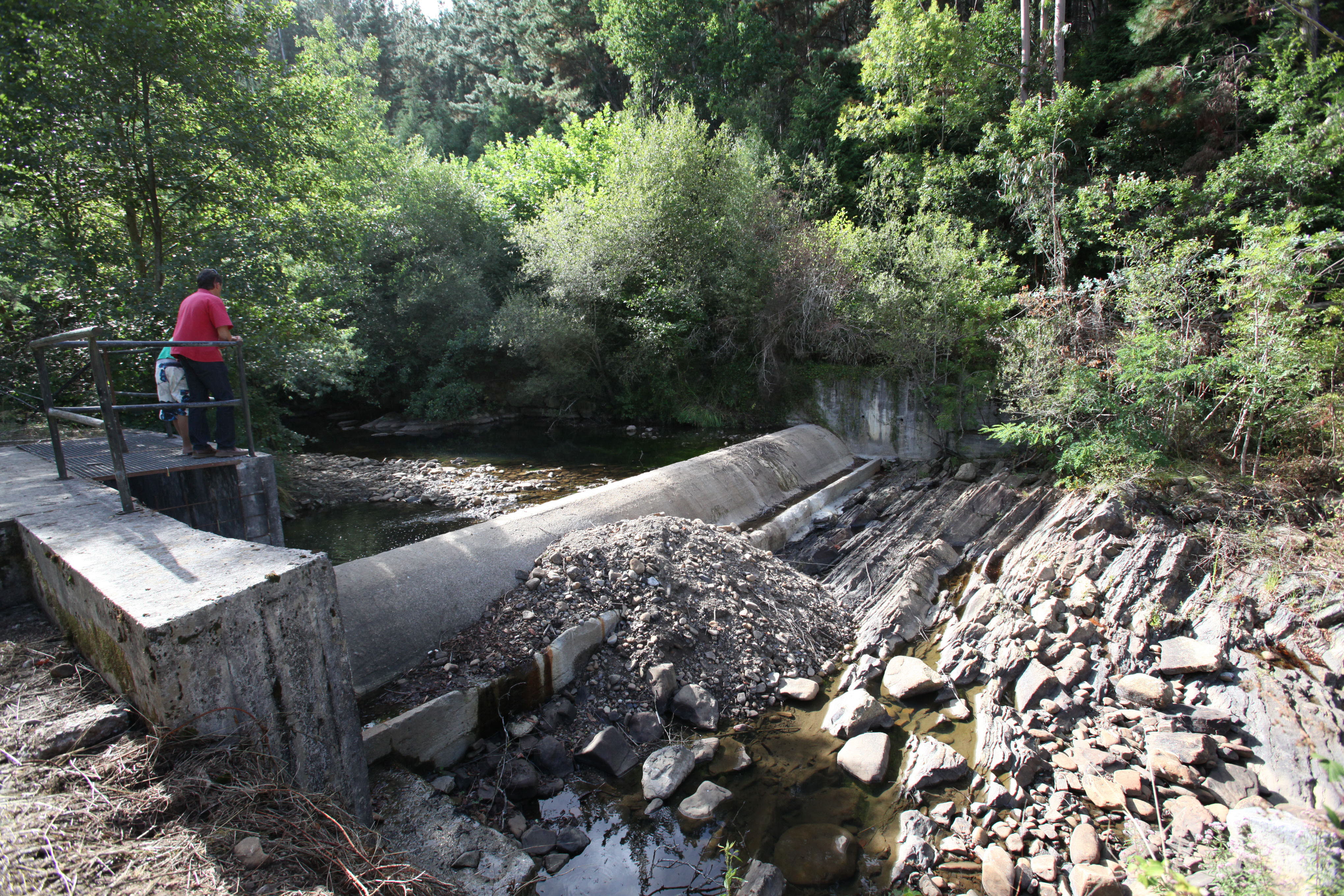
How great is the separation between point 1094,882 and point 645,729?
3005 millimetres

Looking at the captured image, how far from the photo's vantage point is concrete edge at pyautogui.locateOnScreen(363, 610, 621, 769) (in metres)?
4.43

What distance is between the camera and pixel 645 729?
5031 mm

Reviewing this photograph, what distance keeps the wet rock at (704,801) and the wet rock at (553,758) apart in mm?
906

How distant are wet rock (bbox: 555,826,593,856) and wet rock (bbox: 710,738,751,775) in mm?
1065

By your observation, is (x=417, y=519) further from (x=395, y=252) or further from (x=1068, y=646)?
(x=395, y=252)

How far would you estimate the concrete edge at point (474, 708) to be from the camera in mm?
4426

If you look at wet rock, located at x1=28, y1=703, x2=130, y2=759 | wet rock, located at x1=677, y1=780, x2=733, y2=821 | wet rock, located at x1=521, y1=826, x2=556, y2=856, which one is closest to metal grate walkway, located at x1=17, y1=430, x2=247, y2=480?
wet rock, located at x1=28, y1=703, x2=130, y2=759

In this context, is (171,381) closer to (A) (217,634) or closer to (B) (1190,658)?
(A) (217,634)

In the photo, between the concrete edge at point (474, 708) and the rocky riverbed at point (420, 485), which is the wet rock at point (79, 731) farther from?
the rocky riverbed at point (420, 485)

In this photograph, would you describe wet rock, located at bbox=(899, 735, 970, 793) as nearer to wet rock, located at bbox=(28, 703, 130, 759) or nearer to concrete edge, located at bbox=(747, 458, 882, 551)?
concrete edge, located at bbox=(747, 458, 882, 551)

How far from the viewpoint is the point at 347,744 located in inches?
130

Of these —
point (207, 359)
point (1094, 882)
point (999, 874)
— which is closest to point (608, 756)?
point (999, 874)

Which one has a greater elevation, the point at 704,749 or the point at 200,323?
the point at 200,323

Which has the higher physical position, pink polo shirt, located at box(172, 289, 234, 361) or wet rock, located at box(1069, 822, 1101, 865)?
pink polo shirt, located at box(172, 289, 234, 361)
